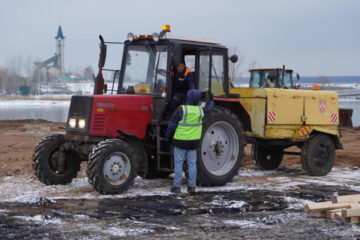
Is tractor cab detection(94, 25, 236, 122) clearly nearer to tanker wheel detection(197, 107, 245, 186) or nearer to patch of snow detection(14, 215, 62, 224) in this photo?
tanker wheel detection(197, 107, 245, 186)

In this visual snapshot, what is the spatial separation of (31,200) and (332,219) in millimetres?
4161

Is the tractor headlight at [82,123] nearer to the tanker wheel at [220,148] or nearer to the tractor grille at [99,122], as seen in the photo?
the tractor grille at [99,122]

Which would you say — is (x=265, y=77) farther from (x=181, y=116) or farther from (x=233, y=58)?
(x=181, y=116)

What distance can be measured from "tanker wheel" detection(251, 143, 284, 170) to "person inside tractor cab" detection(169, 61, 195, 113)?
368cm

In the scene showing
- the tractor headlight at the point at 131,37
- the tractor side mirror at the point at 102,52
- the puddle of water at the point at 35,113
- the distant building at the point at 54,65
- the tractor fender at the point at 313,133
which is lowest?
the puddle of water at the point at 35,113

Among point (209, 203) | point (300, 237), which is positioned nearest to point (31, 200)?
point (209, 203)

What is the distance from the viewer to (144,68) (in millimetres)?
10047

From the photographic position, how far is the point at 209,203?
8266 mm

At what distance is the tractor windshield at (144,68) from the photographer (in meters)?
9.80

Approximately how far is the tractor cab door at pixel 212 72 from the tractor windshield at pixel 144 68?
0.71 meters

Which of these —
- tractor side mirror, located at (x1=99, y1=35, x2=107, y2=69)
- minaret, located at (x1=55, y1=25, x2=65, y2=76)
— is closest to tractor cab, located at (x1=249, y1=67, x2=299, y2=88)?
tractor side mirror, located at (x1=99, y1=35, x2=107, y2=69)

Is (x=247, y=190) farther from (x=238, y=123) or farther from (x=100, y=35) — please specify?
(x=100, y=35)

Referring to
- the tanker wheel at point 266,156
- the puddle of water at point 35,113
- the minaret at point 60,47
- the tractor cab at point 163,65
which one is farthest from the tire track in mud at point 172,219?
the minaret at point 60,47

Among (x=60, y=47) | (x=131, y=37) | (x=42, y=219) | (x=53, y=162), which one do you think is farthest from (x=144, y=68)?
(x=60, y=47)
